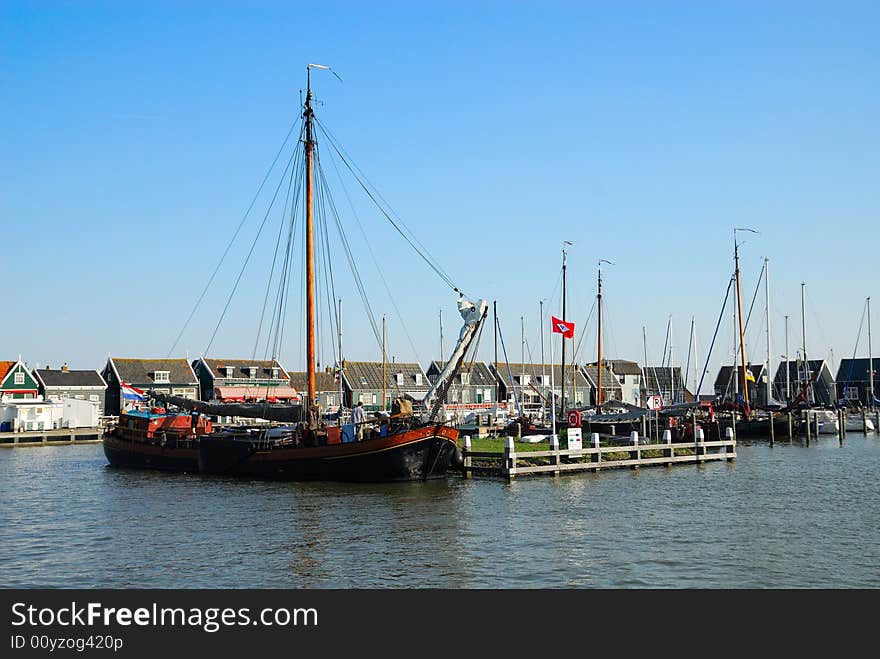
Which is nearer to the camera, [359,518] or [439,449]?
[359,518]

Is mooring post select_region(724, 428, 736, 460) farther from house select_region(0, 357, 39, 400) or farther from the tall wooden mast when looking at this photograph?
house select_region(0, 357, 39, 400)

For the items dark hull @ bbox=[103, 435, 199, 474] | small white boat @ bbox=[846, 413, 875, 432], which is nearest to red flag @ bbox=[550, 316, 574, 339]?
dark hull @ bbox=[103, 435, 199, 474]

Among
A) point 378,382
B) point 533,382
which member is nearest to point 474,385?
point 533,382

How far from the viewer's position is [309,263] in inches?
2023

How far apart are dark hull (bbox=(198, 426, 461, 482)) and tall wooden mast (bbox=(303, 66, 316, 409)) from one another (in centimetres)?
371

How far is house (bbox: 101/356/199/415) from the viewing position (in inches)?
4043

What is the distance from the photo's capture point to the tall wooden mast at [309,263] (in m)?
49.5

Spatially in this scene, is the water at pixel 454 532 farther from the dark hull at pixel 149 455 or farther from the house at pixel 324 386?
the house at pixel 324 386

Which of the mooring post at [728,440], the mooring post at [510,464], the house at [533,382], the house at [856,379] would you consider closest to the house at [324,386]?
the house at [533,382]

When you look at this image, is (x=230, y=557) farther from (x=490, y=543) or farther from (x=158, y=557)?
(x=490, y=543)
